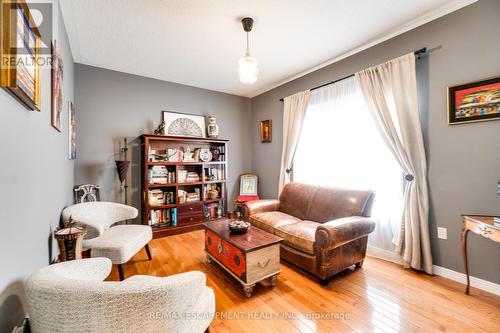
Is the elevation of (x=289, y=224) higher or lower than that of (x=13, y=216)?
lower

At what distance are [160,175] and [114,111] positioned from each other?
48.4 inches

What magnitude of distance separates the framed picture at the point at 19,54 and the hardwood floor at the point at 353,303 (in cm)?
176

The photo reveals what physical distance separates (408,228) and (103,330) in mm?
2729

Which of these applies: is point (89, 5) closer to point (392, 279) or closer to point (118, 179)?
point (118, 179)

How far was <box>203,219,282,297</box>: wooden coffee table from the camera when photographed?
182 centimetres

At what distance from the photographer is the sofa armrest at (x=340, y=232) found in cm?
191

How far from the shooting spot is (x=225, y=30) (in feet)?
7.59

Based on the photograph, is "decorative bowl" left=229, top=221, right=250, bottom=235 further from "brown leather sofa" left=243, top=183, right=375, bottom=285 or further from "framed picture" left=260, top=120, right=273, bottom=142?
"framed picture" left=260, top=120, right=273, bottom=142

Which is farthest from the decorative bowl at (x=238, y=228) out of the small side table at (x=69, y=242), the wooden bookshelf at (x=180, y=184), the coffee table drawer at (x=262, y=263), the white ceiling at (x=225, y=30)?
the white ceiling at (x=225, y=30)

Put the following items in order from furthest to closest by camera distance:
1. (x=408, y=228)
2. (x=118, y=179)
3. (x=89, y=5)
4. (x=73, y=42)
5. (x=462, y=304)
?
(x=118, y=179)
(x=73, y=42)
(x=408, y=228)
(x=89, y=5)
(x=462, y=304)

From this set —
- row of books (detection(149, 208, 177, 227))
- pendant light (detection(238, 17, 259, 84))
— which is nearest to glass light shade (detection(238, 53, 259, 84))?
pendant light (detection(238, 17, 259, 84))

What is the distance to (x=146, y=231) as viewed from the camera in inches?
92.3

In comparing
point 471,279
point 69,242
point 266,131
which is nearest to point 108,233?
point 69,242

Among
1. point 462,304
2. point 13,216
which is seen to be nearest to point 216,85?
point 13,216
